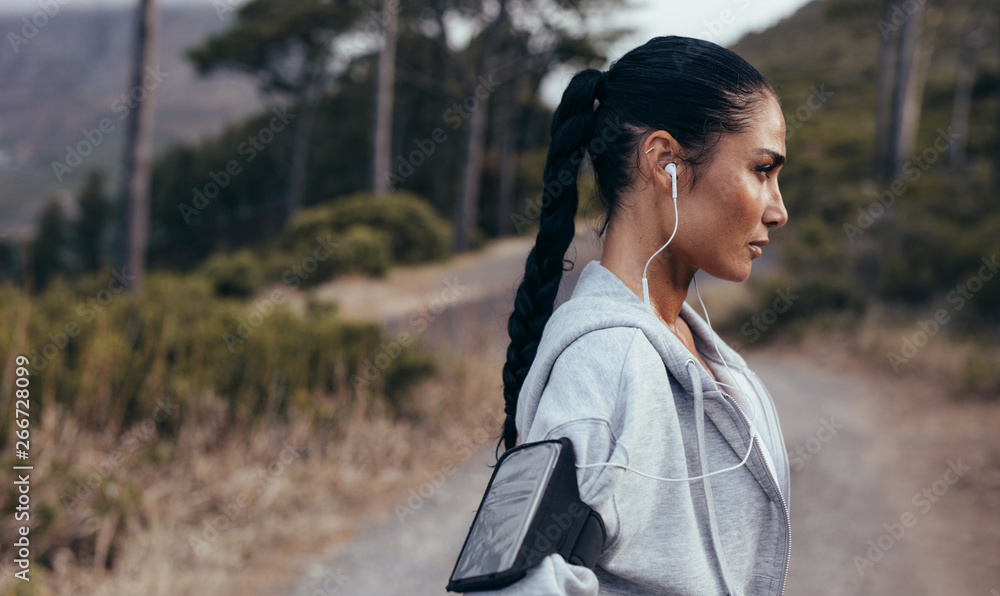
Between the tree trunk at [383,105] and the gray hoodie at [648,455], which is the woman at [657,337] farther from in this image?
the tree trunk at [383,105]

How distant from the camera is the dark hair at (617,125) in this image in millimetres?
1180

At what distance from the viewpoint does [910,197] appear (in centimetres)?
1248

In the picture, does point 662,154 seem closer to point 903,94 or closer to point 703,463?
point 703,463

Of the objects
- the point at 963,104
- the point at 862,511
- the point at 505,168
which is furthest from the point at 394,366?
the point at 963,104

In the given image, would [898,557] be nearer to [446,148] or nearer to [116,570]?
[116,570]

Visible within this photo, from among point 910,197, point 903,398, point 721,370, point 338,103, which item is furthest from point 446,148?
point 721,370

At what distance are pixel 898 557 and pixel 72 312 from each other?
16.6 ft

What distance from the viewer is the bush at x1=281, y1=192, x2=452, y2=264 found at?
607 inches

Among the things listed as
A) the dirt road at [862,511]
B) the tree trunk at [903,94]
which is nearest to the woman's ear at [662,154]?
the dirt road at [862,511]

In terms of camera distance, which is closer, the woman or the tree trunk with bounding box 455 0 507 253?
the woman

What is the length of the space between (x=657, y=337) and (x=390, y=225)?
14708mm

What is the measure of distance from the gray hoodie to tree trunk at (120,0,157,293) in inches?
310

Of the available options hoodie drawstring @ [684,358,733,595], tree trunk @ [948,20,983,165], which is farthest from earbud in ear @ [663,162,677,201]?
tree trunk @ [948,20,983,165]

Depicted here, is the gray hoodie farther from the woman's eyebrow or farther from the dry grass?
the dry grass
